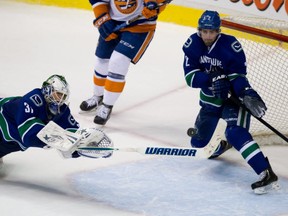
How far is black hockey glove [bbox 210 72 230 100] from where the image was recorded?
3.85 meters

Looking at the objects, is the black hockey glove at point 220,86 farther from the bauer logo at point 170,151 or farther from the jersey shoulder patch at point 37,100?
the jersey shoulder patch at point 37,100

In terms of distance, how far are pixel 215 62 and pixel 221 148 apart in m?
0.50

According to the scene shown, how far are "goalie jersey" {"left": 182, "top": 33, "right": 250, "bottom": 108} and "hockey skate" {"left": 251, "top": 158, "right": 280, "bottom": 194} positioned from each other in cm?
40

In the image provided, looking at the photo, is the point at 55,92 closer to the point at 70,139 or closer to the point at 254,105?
the point at 70,139

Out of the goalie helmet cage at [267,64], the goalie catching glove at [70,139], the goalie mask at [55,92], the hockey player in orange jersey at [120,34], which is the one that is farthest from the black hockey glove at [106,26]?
A: the goalie catching glove at [70,139]

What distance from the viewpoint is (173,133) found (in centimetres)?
470

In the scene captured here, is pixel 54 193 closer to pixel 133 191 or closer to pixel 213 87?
pixel 133 191

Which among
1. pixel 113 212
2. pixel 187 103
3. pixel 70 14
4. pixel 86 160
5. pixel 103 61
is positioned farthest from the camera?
pixel 70 14

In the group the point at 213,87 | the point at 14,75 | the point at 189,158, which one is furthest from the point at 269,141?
the point at 14,75

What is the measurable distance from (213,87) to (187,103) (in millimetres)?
1412

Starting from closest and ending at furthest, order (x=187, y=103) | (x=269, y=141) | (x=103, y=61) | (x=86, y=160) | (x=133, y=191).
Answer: (x=133, y=191) < (x=86, y=160) < (x=269, y=141) < (x=103, y=61) < (x=187, y=103)

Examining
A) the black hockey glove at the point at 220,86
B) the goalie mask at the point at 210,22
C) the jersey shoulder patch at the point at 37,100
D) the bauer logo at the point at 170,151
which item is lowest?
the bauer logo at the point at 170,151

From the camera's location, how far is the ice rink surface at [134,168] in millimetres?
3607

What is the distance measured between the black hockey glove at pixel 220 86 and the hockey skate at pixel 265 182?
39 centimetres
